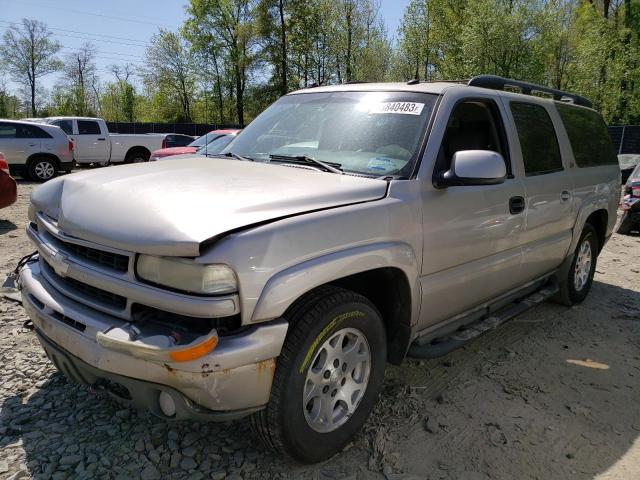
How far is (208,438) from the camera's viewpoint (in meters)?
2.77

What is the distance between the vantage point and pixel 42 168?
14.4 metres

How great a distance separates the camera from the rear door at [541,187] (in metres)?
3.80

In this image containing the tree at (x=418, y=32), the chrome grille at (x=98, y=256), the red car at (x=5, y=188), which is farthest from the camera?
the tree at (x=418, y=32)

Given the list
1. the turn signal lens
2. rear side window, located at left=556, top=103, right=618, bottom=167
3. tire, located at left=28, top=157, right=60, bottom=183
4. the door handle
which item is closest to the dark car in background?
rear side window, located at left=556, top=103, right=618, bottom=167

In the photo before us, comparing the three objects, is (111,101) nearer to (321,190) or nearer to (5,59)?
(5,59)

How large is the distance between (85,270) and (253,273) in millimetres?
846

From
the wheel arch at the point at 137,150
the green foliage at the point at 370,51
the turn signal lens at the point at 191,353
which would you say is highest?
the green foliage at the point at 370,51

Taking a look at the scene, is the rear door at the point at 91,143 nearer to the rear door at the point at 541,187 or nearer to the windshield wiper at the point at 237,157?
the windshield wiper at the point at 237,157

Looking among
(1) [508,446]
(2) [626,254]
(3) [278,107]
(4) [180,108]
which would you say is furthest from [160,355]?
(4) [180,108]

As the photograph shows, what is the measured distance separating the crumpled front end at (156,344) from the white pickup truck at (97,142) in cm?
1685

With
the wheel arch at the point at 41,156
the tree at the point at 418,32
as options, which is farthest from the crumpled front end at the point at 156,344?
the tree at the point at 418,32

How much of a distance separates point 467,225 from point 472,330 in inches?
29.7

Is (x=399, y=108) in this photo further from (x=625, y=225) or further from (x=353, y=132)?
(x=625, y=225)

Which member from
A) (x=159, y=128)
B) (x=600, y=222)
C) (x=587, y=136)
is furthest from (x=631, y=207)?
(x=159, y=128)
